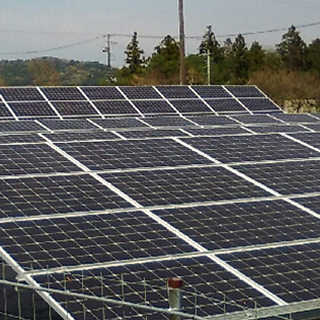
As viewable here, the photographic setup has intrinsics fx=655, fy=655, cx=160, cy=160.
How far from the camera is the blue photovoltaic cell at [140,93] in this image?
30.3 m

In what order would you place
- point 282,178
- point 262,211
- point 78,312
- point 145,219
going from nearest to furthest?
point 78,312, point 145,219, point 262,211, point 282,178

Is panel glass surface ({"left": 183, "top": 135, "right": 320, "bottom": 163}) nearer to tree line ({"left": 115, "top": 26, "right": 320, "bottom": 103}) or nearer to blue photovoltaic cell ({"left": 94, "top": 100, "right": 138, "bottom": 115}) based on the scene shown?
blue photovoltaic cell ({"left": 94, "top": 100, "right": 138, "bottom": 115})

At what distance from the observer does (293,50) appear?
80312 mm

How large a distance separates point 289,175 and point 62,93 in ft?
58.2

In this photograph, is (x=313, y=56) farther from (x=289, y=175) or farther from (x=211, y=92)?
(x=289, y=175)

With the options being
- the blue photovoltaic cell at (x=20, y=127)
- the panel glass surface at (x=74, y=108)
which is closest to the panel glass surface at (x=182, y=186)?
the blue photovoltaic cell at (x=20, y=127)

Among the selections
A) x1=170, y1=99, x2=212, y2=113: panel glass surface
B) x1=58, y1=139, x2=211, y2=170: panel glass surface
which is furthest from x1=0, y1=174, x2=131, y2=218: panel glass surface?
x1=170, y1=99, x2=212, y2=113: panel glass surface

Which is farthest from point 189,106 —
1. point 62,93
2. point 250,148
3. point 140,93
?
point 250,148

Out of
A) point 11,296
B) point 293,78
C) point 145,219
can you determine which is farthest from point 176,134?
point 293,78

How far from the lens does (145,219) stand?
10.8 m

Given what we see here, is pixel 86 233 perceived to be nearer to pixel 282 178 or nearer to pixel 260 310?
pixel 260 310

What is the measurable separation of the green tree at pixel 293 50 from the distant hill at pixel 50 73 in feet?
73.2

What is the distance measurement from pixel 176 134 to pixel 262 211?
523 centimetres

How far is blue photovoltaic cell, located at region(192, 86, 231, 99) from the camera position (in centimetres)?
3200
